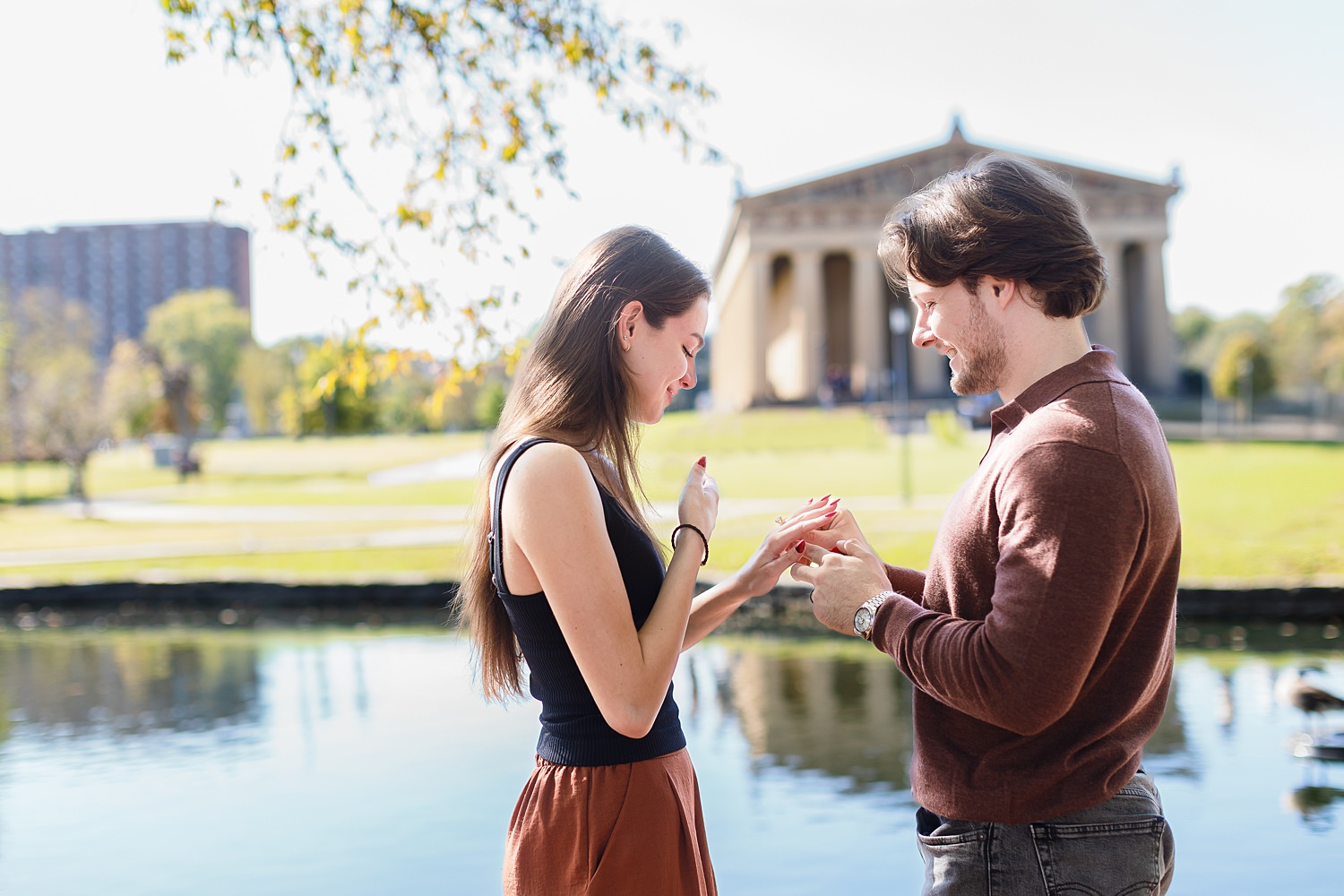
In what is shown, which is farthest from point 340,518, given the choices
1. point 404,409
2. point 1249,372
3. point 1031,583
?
point 404,409

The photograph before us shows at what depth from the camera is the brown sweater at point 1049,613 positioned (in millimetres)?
1741

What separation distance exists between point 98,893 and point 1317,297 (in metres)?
81.5

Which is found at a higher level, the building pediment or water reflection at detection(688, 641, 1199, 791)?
the building pediment

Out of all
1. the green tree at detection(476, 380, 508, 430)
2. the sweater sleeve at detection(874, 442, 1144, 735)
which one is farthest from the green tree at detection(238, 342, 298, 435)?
the sweater sleeve at detection(874, 442, 1144, 735)

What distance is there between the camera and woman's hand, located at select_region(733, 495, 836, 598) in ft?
7.38

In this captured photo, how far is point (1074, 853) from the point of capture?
195 centimetres

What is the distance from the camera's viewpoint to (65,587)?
1568 cm

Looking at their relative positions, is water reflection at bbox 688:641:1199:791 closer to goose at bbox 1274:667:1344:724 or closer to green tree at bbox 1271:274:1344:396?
goose at bbox 1274:667:1344:724

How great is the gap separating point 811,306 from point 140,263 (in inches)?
3916

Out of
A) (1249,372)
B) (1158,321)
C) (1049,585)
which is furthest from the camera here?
(1158,321)

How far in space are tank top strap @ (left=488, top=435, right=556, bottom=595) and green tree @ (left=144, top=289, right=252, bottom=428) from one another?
289 feet

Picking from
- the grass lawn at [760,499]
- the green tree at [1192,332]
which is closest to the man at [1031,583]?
the grass lawn at [760,499]

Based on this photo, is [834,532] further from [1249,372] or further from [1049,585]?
[1249,372]

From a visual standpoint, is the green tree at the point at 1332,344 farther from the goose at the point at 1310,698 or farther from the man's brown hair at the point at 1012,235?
the man's brown hair at the point at 1012,235
